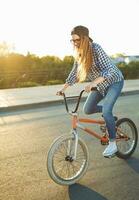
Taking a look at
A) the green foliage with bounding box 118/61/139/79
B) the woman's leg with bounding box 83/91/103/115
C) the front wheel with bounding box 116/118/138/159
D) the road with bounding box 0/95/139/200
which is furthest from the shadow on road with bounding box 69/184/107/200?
the green foliage with bounding box 118/61/139/79

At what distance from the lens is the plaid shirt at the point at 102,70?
238 inches

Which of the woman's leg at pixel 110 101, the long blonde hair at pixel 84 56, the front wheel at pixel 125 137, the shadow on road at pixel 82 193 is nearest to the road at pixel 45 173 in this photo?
the shadow on road at pixel 82 193

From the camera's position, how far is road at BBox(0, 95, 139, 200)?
5.65m

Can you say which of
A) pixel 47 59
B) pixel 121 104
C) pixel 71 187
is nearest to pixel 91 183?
pixel 71 187

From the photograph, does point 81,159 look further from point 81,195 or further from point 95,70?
point 95,70

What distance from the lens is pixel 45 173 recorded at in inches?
258

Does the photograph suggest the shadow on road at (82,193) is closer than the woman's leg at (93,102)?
Yes

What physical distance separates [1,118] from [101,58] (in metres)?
7.22

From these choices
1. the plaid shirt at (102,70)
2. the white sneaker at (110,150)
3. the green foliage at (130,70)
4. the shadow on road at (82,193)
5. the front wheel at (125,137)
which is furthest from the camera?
the green foliage at (130,70)

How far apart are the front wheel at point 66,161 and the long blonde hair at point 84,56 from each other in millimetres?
857

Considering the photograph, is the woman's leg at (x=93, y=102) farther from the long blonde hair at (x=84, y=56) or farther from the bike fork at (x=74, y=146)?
the bike fork at (x=74, y=146)

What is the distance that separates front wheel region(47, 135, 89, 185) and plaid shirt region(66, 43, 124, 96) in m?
0.87

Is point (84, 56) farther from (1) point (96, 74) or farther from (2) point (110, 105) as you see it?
(2) point (110, 105)

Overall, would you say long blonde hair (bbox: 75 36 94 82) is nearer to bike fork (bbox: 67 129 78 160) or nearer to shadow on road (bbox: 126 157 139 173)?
bike fork (bbox: 67 129 78 160)
